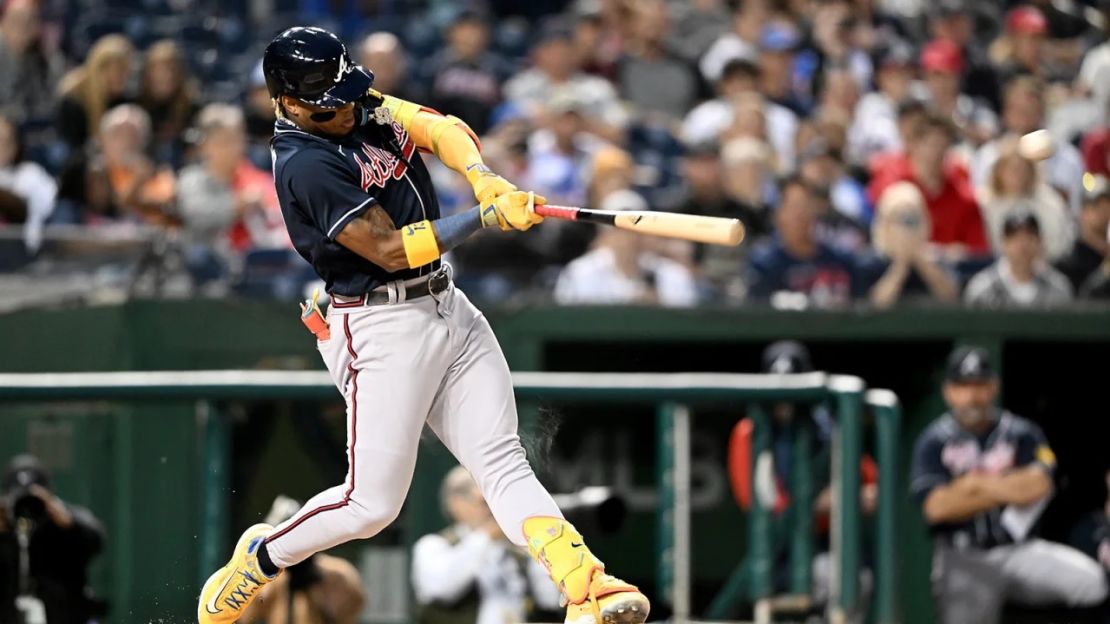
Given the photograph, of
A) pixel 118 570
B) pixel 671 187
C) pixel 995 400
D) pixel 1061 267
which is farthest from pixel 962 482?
pixel 118 570

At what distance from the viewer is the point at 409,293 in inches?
191

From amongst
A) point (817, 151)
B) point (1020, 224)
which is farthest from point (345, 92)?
point (817, 151)

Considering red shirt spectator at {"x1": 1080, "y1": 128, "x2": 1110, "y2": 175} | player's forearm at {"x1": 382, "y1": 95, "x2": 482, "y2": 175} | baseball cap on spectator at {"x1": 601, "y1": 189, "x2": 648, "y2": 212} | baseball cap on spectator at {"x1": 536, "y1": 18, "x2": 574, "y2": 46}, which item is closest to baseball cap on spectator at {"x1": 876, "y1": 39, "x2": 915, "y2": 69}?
red shirt spectator at {"x1": 1080, "y1": 128, "x2": 1110, "y2": 175}

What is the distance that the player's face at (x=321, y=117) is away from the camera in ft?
15.5

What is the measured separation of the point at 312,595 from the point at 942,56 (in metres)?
6.82

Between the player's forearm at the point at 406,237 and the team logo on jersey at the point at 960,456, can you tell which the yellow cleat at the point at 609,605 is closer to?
the player's forearm at the point at 406,237

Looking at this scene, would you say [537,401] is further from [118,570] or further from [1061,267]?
[1061,267]

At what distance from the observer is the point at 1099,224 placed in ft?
30.2

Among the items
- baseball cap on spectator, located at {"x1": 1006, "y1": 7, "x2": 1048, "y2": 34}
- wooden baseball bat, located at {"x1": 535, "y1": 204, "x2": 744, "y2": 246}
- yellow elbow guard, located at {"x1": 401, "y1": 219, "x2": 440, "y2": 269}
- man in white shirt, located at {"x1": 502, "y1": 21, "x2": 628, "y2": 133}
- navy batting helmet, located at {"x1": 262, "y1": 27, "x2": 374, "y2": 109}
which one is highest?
baseball cap on spectator, located at {"x1": 1006, "y1": 7, "x2": 1048, "y2": 34}

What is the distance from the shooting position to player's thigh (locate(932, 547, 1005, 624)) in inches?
300

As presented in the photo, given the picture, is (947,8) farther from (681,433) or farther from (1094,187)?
(681,433)

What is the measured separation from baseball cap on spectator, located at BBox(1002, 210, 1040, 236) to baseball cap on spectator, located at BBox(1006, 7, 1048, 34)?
3.46 metres

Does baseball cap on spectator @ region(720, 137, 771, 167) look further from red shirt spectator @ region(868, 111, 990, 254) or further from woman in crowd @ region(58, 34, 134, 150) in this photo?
woman in crowd @ region(58, 34, 134, 150)

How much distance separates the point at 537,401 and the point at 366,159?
2.30 metres
